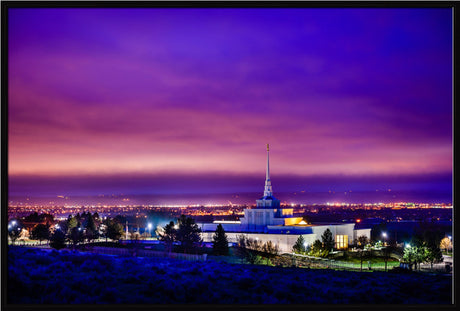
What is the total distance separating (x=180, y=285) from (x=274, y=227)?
30043 millimetres

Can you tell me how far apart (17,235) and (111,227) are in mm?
7495

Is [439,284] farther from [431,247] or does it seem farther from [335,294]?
[431,247]

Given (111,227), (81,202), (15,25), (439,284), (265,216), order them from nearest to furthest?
(15,25) < (439,284) < (111,227) < (81,202) < (265,216)

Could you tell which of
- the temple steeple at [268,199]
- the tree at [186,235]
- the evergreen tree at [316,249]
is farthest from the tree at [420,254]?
the temple steeple at [268,199]

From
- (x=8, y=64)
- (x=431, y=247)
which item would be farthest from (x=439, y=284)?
(x=8, y=64)

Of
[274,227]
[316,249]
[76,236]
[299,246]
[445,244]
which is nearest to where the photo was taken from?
[76,236]

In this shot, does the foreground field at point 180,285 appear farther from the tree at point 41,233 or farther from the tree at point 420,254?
the tree at point 41,233

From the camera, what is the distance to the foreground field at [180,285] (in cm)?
1321

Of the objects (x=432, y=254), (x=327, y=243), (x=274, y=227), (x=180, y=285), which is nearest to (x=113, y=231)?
(x=274, y=227)

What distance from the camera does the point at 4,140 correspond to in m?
12.5

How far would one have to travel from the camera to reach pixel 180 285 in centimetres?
1384

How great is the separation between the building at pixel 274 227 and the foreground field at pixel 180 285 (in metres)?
23.0

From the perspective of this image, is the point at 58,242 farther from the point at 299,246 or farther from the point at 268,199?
the point at 268,199

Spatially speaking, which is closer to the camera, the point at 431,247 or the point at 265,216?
the point at 431,247
